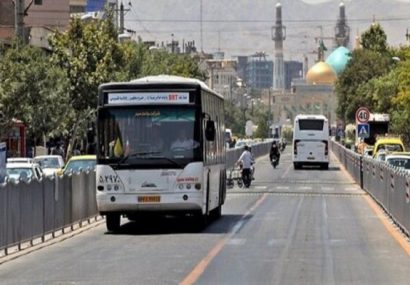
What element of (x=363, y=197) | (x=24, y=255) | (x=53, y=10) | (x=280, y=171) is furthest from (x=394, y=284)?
(x=53, y=10)

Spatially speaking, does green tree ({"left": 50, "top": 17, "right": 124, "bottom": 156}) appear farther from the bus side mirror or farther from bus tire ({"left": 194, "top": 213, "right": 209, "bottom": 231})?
the bus side mirror

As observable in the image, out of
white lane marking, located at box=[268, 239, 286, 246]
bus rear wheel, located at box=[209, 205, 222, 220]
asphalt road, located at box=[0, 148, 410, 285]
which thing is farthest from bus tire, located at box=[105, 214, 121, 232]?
white lane marking, located at box=[268, 239, 286, 246]

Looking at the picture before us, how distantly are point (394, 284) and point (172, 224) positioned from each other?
44.4 feet

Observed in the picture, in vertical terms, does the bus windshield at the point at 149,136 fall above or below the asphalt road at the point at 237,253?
above

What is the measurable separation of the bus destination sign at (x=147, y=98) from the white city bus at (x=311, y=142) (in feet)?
178

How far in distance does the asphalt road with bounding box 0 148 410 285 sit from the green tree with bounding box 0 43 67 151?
600 inches

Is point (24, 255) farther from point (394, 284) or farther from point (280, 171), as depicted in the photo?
point (280, 171)

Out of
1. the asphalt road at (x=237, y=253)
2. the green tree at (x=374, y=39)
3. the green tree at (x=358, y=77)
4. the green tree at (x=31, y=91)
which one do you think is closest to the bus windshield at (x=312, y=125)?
the green tree at (x=358, y=77)

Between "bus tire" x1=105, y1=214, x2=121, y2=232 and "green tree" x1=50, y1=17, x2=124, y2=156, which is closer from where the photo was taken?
"bus tire" x1=105, y1=214, x2=121, y2=232

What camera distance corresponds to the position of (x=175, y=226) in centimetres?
2988

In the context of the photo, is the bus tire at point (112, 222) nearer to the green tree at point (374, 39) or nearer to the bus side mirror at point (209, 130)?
the bus side mirror at point (209, 130)

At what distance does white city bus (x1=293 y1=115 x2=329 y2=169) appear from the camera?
81.3 m

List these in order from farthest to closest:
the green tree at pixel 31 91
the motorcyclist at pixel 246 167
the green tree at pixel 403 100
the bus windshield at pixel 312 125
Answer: the bus windshield at pixel 312 125 → the green tree at pixel 403 100 → the motorcyclist at pixel 246 167 → the green tree at pixel 31 91

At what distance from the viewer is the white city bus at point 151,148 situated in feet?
87.7
